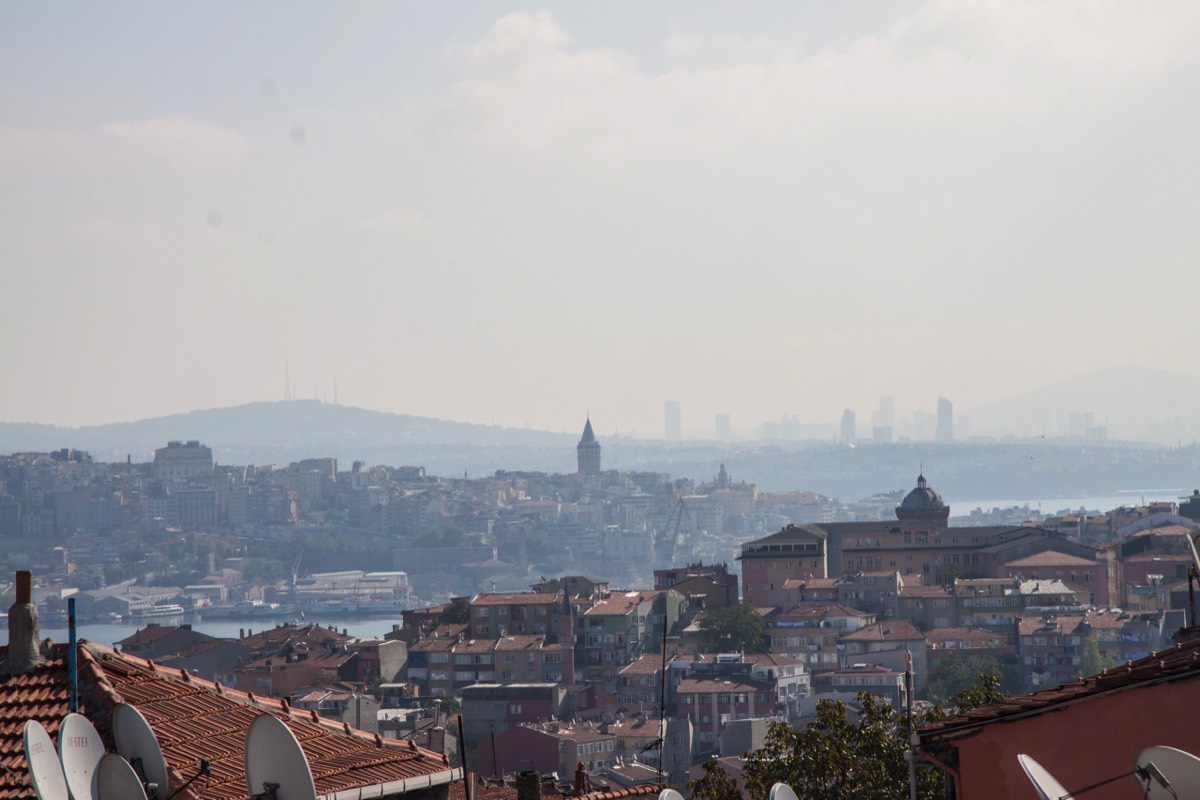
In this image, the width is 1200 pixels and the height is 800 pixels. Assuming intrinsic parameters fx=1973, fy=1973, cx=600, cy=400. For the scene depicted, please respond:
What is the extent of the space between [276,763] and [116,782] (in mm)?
310

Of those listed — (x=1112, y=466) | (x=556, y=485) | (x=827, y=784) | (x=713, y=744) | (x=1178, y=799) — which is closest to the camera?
(x=1178, y=799)

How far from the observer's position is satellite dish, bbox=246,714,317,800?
12.6 ft

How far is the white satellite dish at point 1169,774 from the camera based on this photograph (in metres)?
3.44

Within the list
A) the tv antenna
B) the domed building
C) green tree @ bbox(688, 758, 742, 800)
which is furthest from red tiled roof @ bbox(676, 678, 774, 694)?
the tv antenna

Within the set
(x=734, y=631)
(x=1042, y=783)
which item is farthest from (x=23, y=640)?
(x=734, y=631)

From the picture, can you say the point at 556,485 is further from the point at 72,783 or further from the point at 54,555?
the point at 72,783

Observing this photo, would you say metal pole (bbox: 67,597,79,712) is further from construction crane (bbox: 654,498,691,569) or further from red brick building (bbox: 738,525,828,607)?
construction crane (bbox: 654,498,691,569)

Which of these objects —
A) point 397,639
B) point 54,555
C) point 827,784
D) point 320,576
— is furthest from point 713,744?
point 54,555

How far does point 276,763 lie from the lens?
3.87m

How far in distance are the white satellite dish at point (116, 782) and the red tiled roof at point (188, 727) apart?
284mm

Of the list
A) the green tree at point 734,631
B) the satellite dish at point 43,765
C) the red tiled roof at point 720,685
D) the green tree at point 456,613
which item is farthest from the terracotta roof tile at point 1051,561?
the satellite dish at point 43,765

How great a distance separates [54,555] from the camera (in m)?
122

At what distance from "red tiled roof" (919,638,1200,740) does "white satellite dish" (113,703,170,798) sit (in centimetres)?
176

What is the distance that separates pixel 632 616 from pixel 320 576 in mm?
71620
